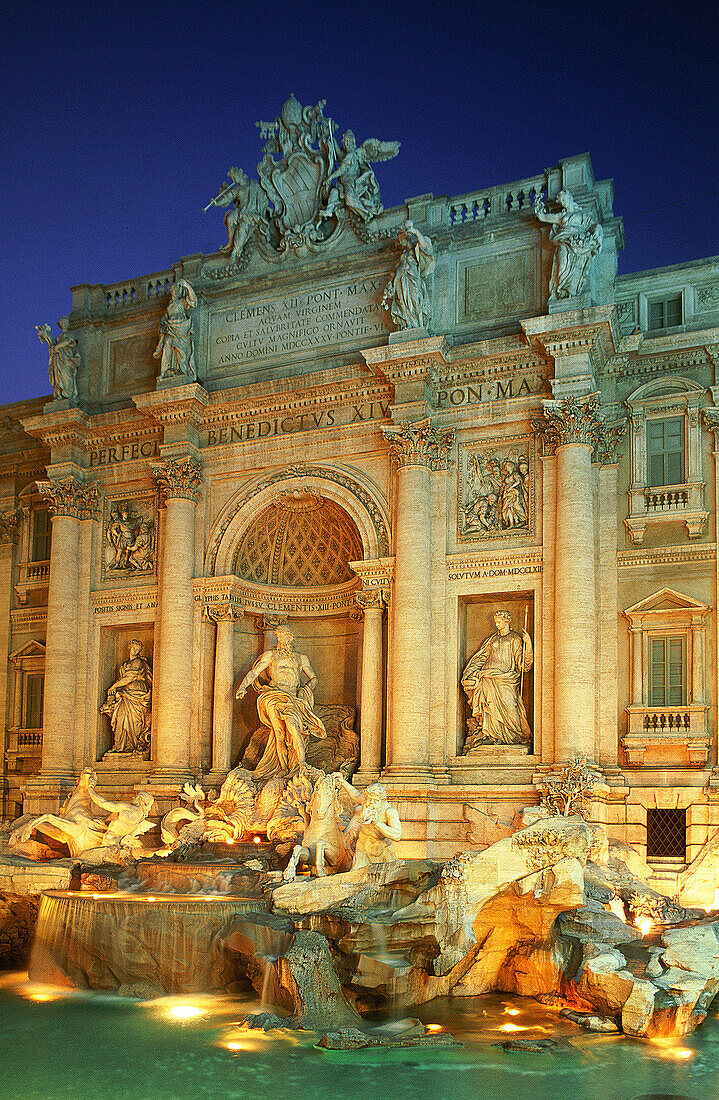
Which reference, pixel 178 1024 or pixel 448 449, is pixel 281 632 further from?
pixel 178 1024

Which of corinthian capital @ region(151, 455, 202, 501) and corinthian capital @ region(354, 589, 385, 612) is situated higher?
corinthian capital @ region(151, 455, 202, 501)

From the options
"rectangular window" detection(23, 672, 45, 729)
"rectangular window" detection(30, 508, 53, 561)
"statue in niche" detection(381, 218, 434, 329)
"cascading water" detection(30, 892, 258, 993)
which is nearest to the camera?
"cascading water" detection(30, 892, 258, 993)

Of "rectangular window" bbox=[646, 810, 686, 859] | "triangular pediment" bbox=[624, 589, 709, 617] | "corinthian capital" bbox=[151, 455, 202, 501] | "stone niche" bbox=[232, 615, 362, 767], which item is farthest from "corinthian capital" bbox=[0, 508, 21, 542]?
"rectangular window" bbox=[646, 810, 686, 859]

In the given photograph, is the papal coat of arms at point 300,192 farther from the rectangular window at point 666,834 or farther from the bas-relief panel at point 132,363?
the rectangular window at point 666,834

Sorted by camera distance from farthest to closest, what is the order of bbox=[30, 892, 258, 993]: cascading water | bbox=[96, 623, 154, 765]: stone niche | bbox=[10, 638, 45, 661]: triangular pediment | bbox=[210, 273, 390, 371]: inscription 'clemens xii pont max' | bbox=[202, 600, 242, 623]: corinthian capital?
bbox=[10, 638, 45, 661]: triangular pediment → bbox=[96, 623, 154, 765]: stone niche → bbox=[202, 600, 242, 623]: corinthian capital → bbox=[210, 273, 390, 371]: inscription 'clemens xii pont max' → bbox=[30, 892, 258, 993]: cascading water

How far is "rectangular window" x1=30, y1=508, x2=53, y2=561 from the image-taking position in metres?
28.0

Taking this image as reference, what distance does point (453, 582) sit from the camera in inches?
853

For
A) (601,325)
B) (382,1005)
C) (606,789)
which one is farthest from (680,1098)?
(601,325)

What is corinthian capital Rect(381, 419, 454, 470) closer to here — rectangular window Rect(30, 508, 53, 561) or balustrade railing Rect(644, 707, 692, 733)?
balustrade railing Rect(644, 707, 692, 733)

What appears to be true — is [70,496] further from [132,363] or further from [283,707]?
[283,707]

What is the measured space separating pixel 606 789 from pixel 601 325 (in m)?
8.51

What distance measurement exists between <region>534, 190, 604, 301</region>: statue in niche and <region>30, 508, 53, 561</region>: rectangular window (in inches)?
571

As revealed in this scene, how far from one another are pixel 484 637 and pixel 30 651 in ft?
40.7

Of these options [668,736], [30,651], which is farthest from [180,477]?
[668,736]
